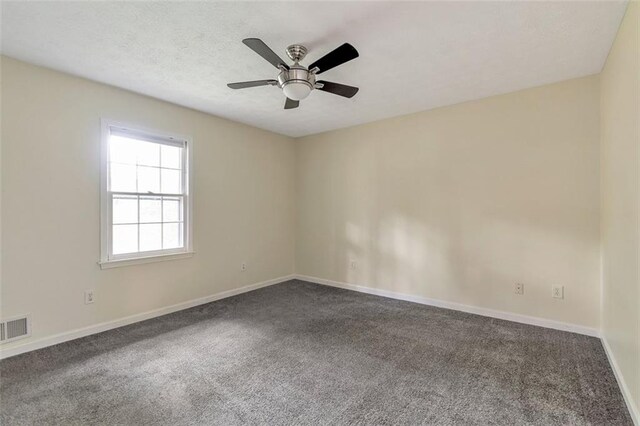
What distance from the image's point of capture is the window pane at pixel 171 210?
12.1ft

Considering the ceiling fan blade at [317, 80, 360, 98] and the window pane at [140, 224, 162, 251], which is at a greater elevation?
the ceiling fan blade at [317, 80, 360, 98]

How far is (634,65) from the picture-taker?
1837mm

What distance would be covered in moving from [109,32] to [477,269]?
13.6 ft

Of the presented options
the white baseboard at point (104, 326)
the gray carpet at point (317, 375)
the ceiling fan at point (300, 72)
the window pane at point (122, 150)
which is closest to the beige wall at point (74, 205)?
the white baseboard at point (104, 326)

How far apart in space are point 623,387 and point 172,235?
4323 mm

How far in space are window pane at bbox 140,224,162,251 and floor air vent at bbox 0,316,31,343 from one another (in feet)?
3.69

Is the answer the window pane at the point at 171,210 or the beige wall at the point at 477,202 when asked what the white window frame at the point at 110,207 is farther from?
the beige wall at the point at 477,202

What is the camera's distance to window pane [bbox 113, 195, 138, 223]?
3.25 m

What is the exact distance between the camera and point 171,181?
376cm

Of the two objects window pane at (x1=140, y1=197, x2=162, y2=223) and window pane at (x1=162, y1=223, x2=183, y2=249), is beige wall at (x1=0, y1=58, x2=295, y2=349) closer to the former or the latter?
window pane at (x1=162, y1=223, x2=183, y2=249)

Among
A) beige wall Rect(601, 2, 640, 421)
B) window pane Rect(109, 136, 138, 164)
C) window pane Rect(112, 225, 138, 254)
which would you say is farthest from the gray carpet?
window pane Rect(109, 136, 138, 164)

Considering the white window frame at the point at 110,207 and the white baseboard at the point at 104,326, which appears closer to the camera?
the white baseboard at the point at 104,326

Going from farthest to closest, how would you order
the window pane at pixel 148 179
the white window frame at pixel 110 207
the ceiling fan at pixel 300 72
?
the window pane at pixel 148 179 → the white window frame at pixel 110 207 → the ceiling fan at pixel 300 72

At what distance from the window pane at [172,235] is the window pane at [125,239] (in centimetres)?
33
